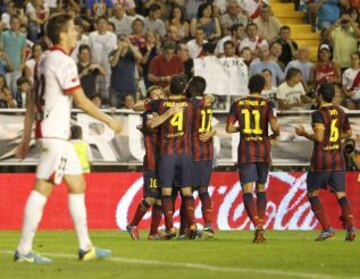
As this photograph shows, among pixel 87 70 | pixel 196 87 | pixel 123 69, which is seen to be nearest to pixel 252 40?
pixel 123 69

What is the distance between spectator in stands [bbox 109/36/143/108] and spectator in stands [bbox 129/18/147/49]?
0.60 m

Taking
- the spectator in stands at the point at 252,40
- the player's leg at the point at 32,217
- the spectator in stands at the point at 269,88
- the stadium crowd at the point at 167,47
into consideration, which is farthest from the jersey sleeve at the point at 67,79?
the spectator in stands at the point at 252,40

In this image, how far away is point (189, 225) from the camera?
18.5m

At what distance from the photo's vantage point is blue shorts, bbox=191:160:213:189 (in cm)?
1912

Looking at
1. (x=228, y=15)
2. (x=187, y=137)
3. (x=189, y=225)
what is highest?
(x=228, y=15)

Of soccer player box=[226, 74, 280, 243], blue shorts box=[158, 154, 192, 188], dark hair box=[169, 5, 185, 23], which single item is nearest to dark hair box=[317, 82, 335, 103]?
soccer player box=[226, 74, 280, 243]

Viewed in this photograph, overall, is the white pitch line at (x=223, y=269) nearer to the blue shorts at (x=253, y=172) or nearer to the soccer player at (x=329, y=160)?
the blue shorts at (x=253, y=172)

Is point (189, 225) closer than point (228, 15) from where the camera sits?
Yes

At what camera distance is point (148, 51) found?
84.9 ft

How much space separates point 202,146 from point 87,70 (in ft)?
19.9

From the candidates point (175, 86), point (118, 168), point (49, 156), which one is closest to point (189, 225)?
point (175, 86)

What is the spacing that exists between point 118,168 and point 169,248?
795 centimetres

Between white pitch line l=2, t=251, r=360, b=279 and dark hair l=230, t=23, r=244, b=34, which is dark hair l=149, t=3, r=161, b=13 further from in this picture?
white pitch line l=2, t=251, r=360, b=279

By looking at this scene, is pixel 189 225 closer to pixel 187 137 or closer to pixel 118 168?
pixel 187 137
